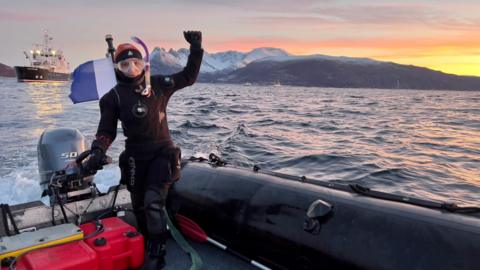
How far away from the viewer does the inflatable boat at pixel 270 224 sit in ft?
9.24

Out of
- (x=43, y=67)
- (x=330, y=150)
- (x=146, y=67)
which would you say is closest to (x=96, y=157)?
(x=146, y=67)

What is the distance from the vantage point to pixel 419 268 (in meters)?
2.69

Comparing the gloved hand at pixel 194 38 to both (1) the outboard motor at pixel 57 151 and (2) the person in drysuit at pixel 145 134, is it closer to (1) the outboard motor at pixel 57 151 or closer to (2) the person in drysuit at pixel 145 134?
(2) the person in drysuit at pixel 145 134

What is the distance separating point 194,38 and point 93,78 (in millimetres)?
1478

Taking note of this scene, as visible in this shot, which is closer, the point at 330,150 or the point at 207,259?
the point at 207,259

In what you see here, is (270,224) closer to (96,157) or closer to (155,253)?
(155,253)

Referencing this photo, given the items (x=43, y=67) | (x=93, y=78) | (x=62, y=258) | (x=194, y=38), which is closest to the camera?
(x=62, y=258)

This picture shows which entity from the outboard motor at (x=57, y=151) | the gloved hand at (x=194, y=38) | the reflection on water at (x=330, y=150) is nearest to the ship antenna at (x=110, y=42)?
the gloved hand at (x=194, y=38)

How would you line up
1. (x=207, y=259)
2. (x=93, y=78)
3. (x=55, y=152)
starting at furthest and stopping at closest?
(x=55, y=152), (x=93, y=78), (x=207, y=259)

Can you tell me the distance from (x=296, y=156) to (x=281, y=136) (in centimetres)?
405

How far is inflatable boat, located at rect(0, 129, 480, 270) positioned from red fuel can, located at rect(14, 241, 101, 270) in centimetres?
1

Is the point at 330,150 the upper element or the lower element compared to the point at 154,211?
lower

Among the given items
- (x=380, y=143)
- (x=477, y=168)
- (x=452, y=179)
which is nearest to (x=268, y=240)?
(x=452, y=179)

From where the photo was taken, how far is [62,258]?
3.10m
